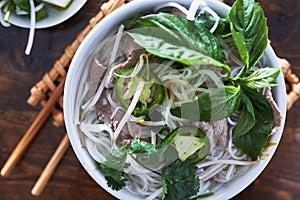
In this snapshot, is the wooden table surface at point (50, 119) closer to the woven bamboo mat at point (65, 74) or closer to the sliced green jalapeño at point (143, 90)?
the woven bamboo mat at point (65, 74)

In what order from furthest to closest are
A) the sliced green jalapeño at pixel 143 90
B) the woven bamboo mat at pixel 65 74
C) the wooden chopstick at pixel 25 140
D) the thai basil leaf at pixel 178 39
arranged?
the wooden chopstick at pixel 25 140 < the woven bamboo mat at pixel 65 74 < the sliced green jalapeño at pixel 143 90 < the thai basil leaf at pixel 178 39

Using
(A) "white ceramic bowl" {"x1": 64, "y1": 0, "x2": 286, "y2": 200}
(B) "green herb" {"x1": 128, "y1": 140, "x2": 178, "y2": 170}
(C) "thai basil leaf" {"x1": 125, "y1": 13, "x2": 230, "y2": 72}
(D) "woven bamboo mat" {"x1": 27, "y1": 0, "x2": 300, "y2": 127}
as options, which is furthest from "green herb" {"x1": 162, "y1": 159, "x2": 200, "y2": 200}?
(D) "woven bamboo mat" {"x1": 27, "y1": 0, "x2": 300, "y2": 127}

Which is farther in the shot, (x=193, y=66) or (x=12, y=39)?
(x=12, y=39)

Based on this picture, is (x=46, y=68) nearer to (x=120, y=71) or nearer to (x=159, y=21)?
(x=120, y=71)

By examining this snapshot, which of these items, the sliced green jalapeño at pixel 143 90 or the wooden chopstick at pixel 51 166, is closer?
the sliced green jalapeño at pixel 143 90

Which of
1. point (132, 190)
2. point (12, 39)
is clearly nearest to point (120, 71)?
point (132, 190)

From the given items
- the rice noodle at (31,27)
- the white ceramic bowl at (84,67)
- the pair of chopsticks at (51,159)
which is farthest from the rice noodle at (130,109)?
the rice noodle at (31,27)

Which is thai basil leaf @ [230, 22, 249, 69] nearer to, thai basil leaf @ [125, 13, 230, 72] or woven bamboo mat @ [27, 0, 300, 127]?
thai basil leaf @ [125, 13, 230, 72]
